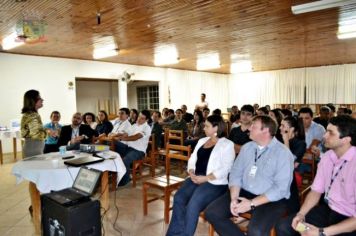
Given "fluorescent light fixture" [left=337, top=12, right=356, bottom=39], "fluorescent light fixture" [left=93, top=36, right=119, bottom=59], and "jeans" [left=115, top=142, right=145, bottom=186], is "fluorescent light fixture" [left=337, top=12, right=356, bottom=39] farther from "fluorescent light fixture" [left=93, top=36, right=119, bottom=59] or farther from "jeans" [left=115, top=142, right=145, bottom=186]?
"fluorescent light fixture" [left=93, top=36, right=119, bottom=59]

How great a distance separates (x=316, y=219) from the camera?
1.99 metres

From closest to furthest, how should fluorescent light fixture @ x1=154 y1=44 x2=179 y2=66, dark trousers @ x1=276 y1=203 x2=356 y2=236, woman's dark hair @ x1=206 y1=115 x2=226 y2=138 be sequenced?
dark trousers @ x1=276 y1=203 x2=356 y2=236, woman's dark hair @ x1=206 y1=115 x2=226 y2=138, fluorescent light fixture @ x1=154 y1=44 x2=179 y2=66

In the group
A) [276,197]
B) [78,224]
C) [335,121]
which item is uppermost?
[335,121]

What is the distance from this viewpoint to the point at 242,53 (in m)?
7.57

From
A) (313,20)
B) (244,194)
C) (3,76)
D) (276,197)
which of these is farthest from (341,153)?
(3,76)

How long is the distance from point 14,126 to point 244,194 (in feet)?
18.8

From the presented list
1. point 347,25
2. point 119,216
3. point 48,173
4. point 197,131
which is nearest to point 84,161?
point 48,173

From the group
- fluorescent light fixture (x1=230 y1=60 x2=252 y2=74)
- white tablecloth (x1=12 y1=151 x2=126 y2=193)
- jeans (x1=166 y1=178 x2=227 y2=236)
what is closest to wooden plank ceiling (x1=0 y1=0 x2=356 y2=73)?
fluorescent light fixture (x1=230 y1=60 x2=252 y2=74)

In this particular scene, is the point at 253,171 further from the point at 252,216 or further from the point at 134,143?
the point at 134,143

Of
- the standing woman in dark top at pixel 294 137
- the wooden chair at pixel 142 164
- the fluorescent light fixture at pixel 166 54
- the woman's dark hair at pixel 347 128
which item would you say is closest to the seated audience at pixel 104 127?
the wooden chair at pixel 142 164

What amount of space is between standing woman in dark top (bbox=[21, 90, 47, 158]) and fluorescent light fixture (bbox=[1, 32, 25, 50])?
248 cm

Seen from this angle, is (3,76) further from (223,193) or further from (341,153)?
(341,153)

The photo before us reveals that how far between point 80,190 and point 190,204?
36.9 inches

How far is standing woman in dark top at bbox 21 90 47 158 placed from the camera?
312cm
